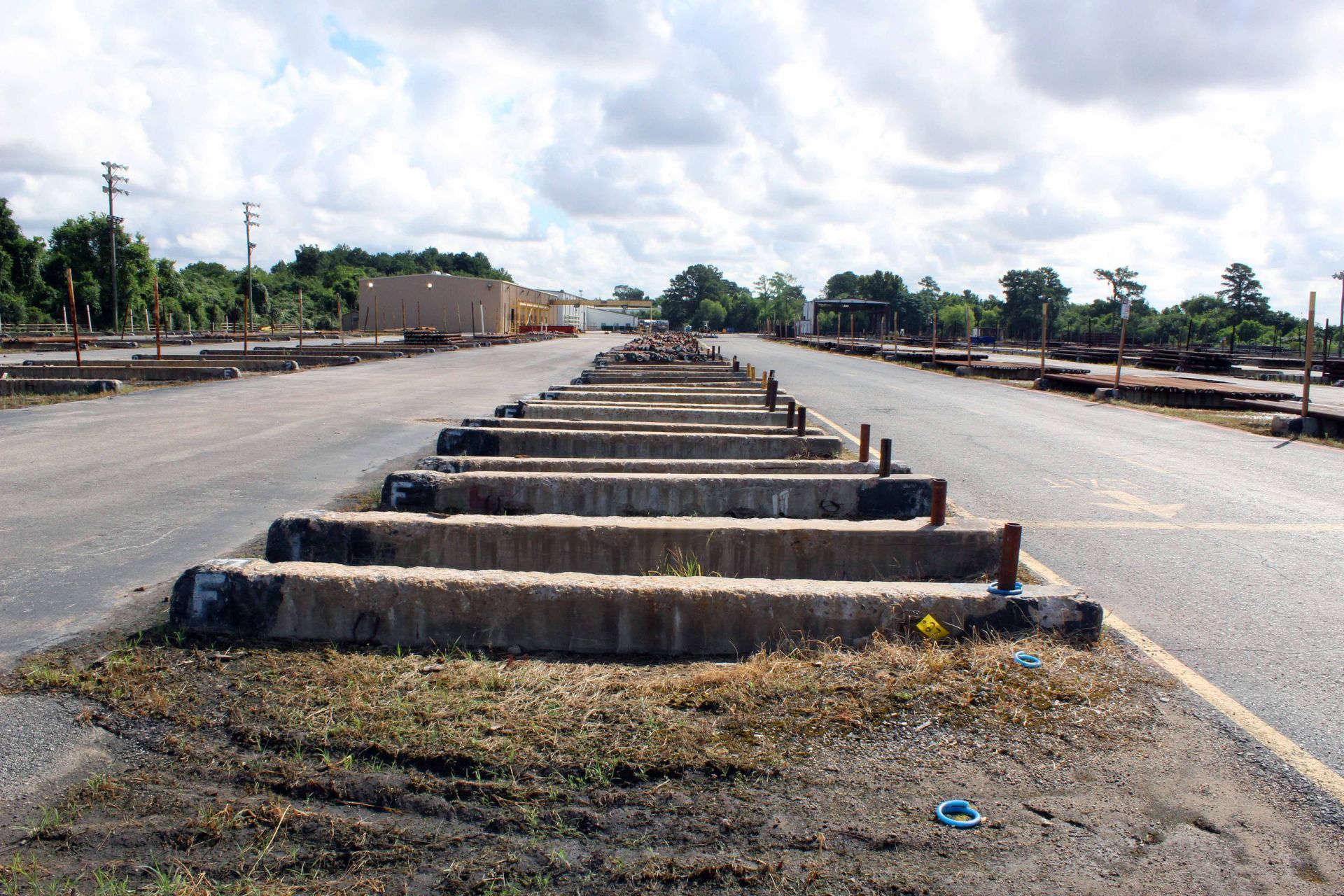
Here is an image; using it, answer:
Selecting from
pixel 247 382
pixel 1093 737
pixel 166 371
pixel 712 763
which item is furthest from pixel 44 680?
pixel 166 371

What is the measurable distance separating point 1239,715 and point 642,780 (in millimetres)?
2530

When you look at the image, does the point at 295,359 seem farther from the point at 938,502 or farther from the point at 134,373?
the point at 938,502

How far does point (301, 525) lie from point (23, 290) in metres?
64.3

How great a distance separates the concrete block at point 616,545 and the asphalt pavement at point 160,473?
1.06 metres

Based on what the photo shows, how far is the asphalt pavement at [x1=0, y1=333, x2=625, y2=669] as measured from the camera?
193 inches

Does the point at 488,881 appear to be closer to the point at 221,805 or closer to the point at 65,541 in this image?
the point at 221,805

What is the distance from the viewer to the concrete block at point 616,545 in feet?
16.8

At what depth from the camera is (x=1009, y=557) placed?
4.26 m

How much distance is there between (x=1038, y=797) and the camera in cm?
292

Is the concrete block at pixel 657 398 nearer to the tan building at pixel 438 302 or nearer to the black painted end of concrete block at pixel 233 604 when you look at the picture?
the black painted end of concrete block at pixel 233 604

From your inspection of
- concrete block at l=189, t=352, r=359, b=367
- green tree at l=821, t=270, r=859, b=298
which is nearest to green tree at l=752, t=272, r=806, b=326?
green tree at l=821, t=270, r=859, b=298

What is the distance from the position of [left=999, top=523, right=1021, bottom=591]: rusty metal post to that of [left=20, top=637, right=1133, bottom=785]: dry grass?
32cm

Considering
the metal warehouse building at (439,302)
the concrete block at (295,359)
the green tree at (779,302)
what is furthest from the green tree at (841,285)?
the concrete block at (295,359)

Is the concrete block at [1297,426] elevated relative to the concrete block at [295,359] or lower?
lower
